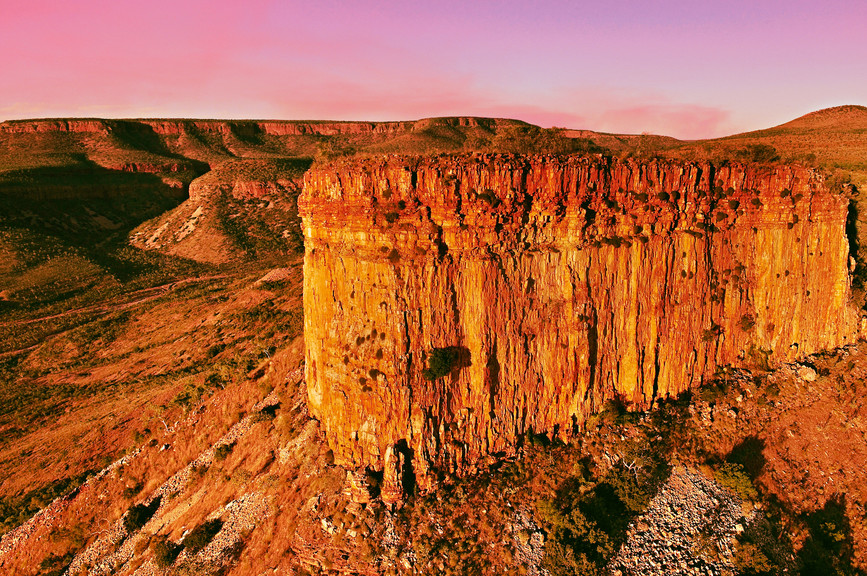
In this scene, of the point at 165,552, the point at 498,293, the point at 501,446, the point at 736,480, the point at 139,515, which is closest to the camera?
the point at 498,293

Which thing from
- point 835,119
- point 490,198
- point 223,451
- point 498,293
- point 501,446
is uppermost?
point 835,119

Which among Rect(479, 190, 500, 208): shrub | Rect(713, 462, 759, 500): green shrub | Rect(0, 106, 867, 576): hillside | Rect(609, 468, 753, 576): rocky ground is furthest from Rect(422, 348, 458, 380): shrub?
Rect(713, 462, 759, 500): green shrub

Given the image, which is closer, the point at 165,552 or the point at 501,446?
the point at 501,446

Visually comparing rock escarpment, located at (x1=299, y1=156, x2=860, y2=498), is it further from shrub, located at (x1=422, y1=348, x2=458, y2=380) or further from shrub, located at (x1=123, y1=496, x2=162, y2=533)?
shrub, located at (x1=123, y1=496, x2=162, y2=533)

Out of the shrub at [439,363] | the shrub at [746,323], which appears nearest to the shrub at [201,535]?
the shrub at [439,363]

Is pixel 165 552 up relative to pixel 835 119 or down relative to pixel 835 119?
down

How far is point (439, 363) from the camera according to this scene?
17.2 meters

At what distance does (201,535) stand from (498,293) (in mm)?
16247

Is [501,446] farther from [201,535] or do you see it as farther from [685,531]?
[201,535]

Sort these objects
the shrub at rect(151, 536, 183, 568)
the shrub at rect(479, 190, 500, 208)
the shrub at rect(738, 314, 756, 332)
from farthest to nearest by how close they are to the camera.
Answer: the shrub at rect(738, 314, 756, 332) < the shrub at rect(151, 536, 183, 568) < the shrub at rect(479, 190, 500, 208)

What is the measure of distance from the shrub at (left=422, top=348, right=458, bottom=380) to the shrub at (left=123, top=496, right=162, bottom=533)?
54.4 feet

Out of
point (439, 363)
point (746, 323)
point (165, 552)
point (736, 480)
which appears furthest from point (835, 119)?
point (165, 552)

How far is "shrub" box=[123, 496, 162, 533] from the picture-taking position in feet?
71.2

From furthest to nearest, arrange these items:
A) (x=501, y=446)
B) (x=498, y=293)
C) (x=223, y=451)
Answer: (x=223, y=451)
(x=501, y=446)
(x=498, y=293)
